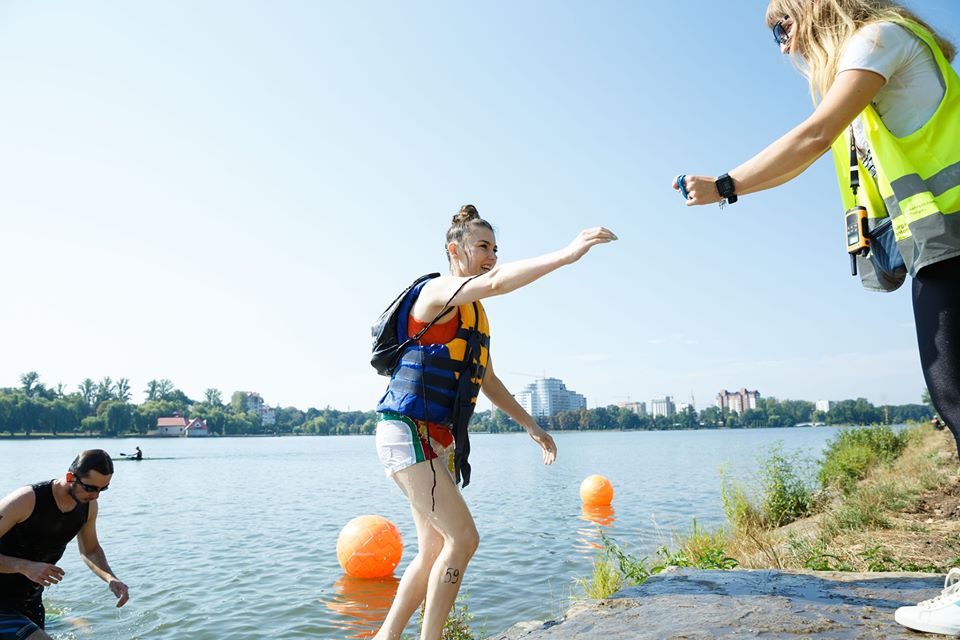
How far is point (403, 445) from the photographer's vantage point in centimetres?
316

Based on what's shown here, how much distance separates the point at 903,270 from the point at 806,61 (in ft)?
3.09

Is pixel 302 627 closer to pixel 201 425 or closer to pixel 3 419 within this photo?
pixel 3 419

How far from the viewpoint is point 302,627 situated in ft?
27.1

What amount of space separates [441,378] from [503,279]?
669 millimetres

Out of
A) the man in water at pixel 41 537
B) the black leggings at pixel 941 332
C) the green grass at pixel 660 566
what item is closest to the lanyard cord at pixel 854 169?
the black leggings at pixel 941 332

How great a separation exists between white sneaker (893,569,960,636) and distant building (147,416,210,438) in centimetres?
12201

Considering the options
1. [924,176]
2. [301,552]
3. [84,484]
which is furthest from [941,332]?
[301,552]

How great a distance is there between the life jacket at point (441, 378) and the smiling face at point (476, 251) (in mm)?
291

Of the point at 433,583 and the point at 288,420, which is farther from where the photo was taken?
the point at 288,420

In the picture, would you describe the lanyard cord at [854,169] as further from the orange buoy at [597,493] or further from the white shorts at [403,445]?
the orange buoy at [597,493]

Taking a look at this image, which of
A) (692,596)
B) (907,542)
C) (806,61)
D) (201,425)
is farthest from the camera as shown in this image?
(201,425)

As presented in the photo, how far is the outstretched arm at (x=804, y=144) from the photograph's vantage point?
2.32 metres

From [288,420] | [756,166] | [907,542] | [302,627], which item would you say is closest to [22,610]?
[302,627]

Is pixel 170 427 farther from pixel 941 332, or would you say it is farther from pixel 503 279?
pixel 941 332
